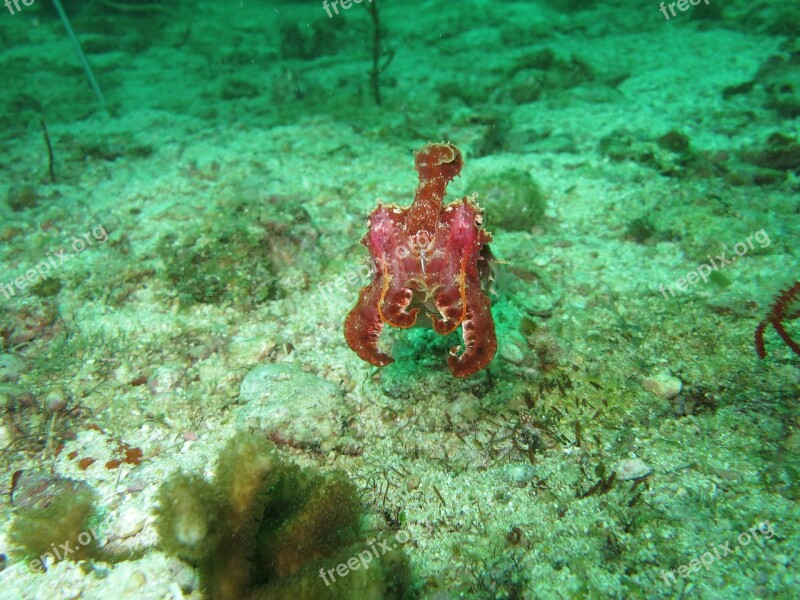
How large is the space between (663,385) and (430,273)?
2763mm

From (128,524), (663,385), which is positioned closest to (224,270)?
(128,524)

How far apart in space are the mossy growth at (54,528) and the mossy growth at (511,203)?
568 centimetres

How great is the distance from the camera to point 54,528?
3.27 m

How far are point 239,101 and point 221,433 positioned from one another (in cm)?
1006

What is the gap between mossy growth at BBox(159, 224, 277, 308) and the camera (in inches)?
215

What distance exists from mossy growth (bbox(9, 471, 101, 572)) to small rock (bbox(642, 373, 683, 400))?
491 cm

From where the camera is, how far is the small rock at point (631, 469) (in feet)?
11.7

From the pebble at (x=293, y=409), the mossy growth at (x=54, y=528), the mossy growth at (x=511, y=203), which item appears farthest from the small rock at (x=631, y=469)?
the mossy growth at (x=54, y=528)

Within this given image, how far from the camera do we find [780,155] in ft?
24.2

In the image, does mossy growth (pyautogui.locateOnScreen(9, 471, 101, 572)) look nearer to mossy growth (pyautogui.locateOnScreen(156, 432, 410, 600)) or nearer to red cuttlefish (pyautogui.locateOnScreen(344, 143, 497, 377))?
mossy growth (pyautogui.locateOnScreen(156, 432, 410, 600))

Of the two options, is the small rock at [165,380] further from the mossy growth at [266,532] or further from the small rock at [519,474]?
the small rock at [519,474]

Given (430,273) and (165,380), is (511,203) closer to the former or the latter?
(430,273)

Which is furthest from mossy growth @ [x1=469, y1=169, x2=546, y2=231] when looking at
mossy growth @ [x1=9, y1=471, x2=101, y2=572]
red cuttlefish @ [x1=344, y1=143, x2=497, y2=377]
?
mossy growth @ [x1=9, y1=471, x2=101, y2=572]

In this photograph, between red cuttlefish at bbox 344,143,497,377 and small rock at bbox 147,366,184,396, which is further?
small rock at bbox 147,366,184,396
